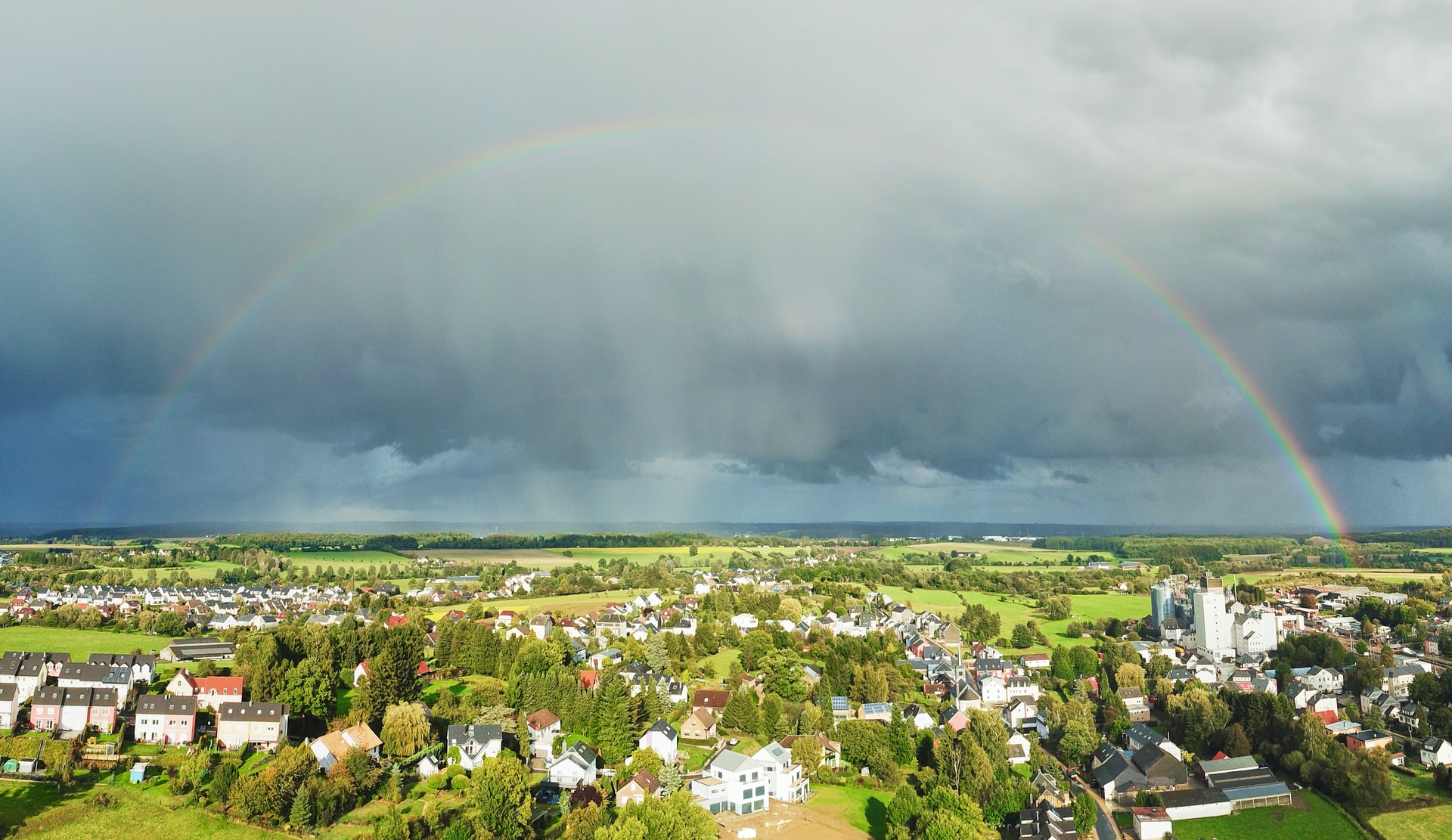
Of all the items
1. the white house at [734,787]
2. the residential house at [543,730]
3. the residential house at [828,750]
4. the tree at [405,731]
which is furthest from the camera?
the residential house at [543,730]

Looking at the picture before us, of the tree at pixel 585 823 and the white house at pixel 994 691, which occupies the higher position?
the tree at pixel 585 823

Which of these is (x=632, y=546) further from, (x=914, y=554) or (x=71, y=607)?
(x=71, y=607)

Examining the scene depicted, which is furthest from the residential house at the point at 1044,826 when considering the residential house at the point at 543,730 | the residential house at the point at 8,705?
the residential house at the point at 8,705

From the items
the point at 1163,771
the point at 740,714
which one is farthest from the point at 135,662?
the point at 1163,771

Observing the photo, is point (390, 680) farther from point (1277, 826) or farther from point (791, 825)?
point (1277, 826)

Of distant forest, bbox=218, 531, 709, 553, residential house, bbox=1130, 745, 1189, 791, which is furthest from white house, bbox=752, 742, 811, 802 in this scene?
distant forest, bbox=218, 531, 709, 553

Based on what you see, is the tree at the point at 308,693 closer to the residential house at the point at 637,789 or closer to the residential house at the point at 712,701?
the residential house at the point at 637,789
